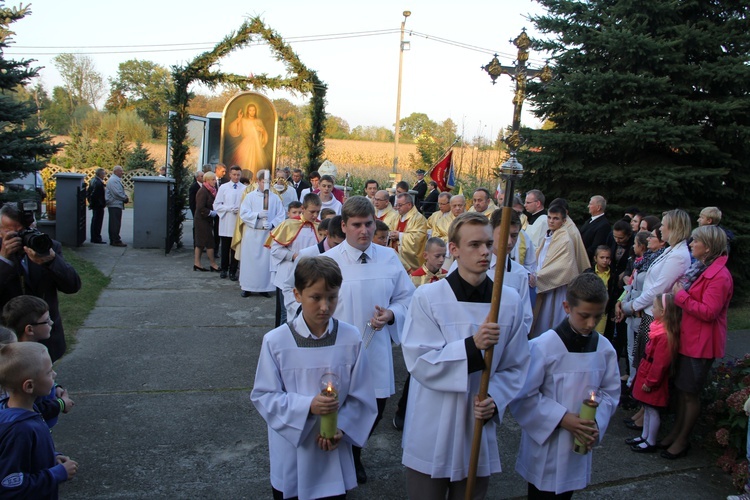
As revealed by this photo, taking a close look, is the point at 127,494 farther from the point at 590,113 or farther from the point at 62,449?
the point at 590,113

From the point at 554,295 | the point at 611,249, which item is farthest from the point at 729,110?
the point at 554,295

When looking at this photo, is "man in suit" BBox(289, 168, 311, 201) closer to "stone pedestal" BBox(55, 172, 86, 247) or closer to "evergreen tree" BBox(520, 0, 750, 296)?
"stone pedestal" BBox(55, 172, 86, 247)

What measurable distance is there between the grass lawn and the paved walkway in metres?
0.17

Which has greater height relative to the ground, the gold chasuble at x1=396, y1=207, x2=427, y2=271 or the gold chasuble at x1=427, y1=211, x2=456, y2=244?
the gold chasuble at x1=427, y1=211, x2=456, y2=244

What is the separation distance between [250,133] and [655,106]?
8824 mm

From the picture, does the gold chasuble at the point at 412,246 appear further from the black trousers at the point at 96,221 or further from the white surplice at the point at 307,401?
the black trousers at the point at 96,221

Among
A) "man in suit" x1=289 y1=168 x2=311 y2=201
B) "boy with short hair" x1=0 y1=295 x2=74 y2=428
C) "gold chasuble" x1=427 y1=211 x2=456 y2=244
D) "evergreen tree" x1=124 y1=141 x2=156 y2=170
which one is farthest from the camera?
"evergreen tree" x1=124 y1=141 x2=156 y2=170

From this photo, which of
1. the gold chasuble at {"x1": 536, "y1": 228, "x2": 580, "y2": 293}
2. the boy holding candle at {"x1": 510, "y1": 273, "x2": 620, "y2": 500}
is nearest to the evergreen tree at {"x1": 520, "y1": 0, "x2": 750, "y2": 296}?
the gold chasuble at {"x1": 536, "y1": 228, "x2": 580, "y2": 293}

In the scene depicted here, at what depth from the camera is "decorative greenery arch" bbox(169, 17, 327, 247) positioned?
13.9 m

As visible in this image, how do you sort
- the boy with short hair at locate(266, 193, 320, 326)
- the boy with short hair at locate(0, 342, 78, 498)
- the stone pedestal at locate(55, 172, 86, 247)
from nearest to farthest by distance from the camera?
1. the boy with short hair at locate(0, 342, 78, 498)
2. the boy with short hair at locate(266, 193, 320, 326)
3. the stone pedestal at locate(55, 172, 86, 247)

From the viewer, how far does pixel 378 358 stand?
460 cm

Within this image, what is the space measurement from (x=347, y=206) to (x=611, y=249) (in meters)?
4.26

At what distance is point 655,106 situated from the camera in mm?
11203

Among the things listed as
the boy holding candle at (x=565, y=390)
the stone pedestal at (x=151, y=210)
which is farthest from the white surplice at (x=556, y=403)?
the stone pedestal at (x=151, y=210)
